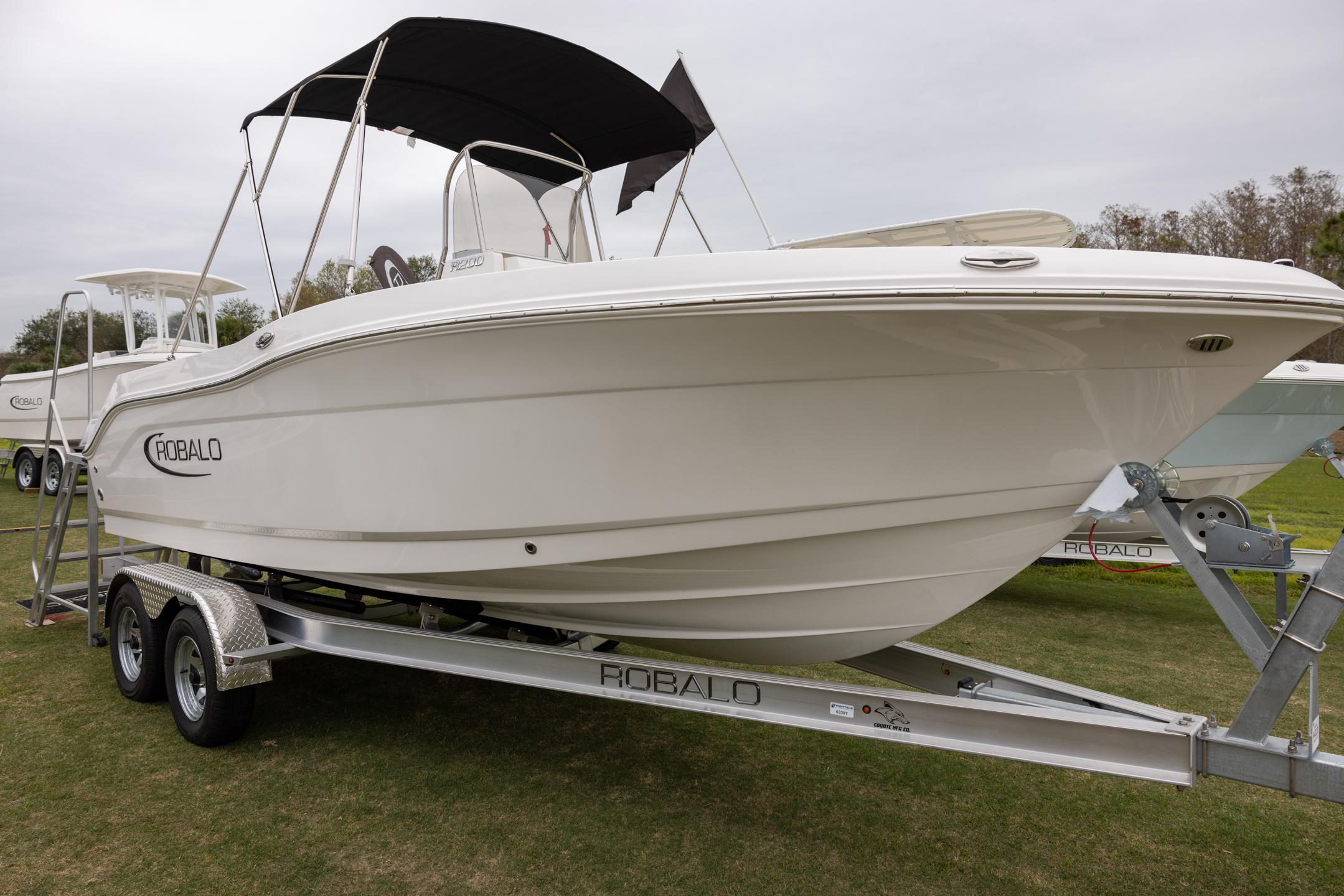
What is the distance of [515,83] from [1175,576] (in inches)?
235

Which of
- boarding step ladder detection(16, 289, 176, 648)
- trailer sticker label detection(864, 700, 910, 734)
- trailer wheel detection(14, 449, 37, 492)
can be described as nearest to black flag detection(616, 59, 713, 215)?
boarding step ladder detection(16, 289, 176, 648)

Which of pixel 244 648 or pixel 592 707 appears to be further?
pixel 592 707

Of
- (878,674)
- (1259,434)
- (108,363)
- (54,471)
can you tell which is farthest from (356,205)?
(54,471)

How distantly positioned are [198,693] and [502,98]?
2.79 meters

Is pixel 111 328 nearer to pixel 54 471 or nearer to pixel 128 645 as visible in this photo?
pixel 54 471

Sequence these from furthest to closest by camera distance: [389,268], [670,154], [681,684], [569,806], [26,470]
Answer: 1. [26,470]
2. [670,154]
3. [389,268]
4. [569,806]
5. [681,684]

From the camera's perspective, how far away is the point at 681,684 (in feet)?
8.18

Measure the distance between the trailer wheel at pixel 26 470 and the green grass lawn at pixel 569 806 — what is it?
9.73m

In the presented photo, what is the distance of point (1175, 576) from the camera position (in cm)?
658

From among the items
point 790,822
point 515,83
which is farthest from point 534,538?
point 515,83

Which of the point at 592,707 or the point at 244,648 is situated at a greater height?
the point at 244,648

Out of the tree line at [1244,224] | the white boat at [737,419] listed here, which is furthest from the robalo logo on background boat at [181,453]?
the tree line at [1244,224]

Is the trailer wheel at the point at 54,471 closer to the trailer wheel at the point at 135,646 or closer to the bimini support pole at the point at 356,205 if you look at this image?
the trailer wheel at the point at 135,646

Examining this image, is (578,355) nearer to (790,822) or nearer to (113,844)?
(790,822)
